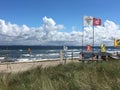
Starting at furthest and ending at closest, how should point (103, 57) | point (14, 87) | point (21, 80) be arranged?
point (103, 57), point (21, 80), point (14, 87)

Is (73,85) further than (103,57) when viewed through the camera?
No

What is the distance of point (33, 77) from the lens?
828 centimetres

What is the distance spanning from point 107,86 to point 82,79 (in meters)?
0.84

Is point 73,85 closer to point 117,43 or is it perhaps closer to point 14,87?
point 14,87

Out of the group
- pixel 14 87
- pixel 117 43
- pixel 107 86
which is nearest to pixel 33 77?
pixel 14 87

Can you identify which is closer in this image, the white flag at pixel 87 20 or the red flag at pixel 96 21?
the white flag at pixel 87 20

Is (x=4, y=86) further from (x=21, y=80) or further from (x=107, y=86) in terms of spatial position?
(x=107, y=86)

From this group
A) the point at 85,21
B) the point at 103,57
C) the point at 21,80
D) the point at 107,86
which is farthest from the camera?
the point at 103,57

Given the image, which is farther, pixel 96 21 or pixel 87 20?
pixel 96 21

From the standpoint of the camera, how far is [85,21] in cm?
1809

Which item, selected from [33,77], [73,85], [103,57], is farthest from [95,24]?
[73,85]

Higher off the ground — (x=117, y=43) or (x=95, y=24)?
(x=95, y=24)

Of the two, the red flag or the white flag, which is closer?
the white flag

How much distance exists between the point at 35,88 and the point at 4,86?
1.01 m
